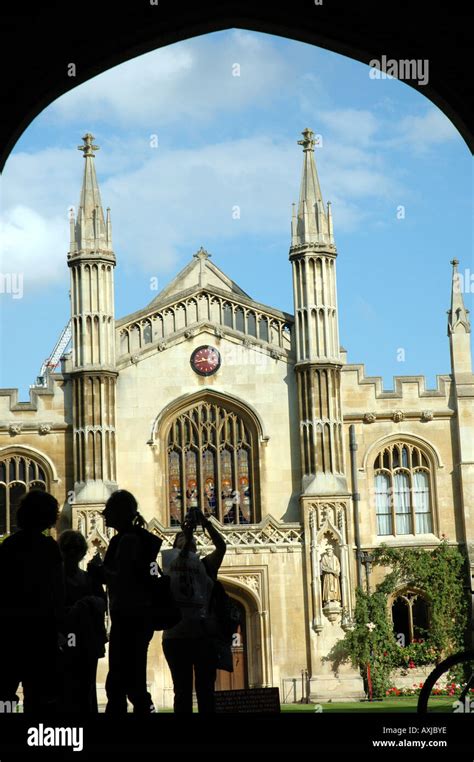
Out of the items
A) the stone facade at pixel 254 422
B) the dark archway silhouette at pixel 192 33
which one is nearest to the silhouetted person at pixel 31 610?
the dark archway silhouette at pixel 192 33

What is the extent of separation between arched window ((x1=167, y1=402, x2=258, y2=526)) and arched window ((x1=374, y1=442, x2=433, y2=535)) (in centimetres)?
310

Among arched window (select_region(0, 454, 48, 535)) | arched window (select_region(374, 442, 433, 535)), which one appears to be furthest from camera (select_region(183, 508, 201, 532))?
arched window (select_region(374, 442, 433, 535))

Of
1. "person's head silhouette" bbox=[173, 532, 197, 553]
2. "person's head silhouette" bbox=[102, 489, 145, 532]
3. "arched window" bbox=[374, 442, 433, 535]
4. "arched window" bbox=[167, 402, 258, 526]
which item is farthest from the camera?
"arched window" bbox=[374, 442, 433, 535]

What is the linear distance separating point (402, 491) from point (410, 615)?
299 cm

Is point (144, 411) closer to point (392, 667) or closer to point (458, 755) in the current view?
point (392, 667)

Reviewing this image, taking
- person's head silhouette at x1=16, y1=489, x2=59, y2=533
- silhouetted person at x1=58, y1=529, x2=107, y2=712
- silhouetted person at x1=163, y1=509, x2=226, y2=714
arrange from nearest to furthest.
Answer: person's head silhouette at x1=16, y1=489, x2=59, y2=533, silhouetted person at x1=58, y1=529, x2=107, y2=712, silhouetted person at x1=163, y1=509, x2=226, y2=714

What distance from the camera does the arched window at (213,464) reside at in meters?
32.5

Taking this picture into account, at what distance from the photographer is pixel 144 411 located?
32656mm

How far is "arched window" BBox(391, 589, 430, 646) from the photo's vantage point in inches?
1276

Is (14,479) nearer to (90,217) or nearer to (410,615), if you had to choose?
(90,217)

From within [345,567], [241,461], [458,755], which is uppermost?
[241,461]

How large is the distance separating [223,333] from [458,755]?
91.4 feet

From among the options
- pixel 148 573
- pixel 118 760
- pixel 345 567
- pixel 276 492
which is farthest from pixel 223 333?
pixel 118 760

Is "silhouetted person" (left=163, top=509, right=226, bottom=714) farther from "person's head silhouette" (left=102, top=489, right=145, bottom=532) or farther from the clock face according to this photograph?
the clock face
